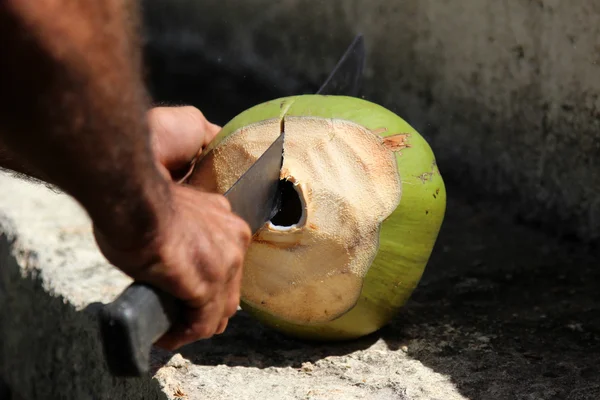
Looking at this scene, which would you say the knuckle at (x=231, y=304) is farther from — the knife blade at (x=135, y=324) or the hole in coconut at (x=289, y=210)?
the hole in coconut at (x=289, y=210)

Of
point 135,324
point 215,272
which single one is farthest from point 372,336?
point 135,324

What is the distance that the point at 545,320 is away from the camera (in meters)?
2.47

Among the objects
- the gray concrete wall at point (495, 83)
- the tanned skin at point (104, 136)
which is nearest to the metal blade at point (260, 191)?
the tanned skin at point (104, 136)

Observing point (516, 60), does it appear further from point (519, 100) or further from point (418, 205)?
point (418, 205)

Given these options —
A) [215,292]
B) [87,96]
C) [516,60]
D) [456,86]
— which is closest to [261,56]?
[456,86]

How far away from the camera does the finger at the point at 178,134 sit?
226 cm

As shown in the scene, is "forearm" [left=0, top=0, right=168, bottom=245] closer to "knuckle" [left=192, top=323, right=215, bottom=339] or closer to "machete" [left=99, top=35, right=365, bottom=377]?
"machete" [left=99, top=35, right=365, bottom=377]

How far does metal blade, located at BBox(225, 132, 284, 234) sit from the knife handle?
484mm

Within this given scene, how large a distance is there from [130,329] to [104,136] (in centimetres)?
33

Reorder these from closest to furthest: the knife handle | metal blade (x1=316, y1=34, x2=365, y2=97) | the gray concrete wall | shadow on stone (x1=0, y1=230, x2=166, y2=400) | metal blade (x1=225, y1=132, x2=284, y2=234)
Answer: the knife handle
metal blade (x1=225, y1=132, x2=284, y2=234)
shadow on stone (x1=0, y1=230, x2=166, y2=400)
metal blade (x1=316, y1=34, x2=365, y2=97)
the gray concrete wall

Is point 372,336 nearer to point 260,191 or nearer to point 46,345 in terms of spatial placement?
point 260,191

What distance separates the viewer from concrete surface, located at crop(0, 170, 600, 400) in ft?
6.96

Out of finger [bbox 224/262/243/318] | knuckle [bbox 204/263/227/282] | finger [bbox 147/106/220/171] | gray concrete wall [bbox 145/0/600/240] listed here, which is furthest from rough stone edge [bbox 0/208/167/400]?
gray concrete wall [bbox 145/0/600/240]

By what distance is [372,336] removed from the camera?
2.38 meters
